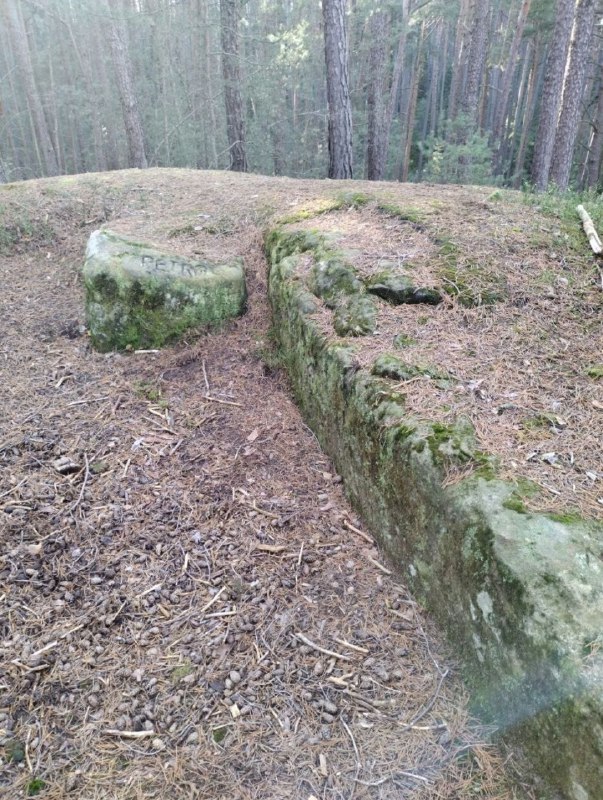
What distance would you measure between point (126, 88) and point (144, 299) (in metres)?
8.44

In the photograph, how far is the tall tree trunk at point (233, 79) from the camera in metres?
9.95

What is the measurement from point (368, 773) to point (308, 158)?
2338 centimetres

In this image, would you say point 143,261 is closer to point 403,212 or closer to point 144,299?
point 144,299

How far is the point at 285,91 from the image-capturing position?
2162 cm

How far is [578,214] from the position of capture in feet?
15.3

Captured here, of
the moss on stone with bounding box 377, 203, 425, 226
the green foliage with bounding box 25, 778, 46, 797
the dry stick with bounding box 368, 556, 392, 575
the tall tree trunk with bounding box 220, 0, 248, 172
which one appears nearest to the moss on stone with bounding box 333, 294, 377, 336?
the moss on stone with bounding box 377, 203, 425, 226

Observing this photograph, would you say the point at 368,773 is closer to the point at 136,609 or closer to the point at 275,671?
the point at 275,671

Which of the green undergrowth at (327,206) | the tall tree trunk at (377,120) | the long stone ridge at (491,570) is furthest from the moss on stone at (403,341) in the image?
the tall tree trunk at (377,120)

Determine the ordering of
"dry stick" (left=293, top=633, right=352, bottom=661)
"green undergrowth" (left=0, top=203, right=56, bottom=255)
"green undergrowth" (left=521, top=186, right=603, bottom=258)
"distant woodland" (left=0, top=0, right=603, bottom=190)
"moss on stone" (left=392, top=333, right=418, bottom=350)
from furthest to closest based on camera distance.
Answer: "distant woodland" (left=0, top=0, right=603, bottom=190)
"green undergrowth" (left=0, top=203, right=56, bottom=255)
"green undergrowth" (left=521, top=186, right=603, bottom=258)
"moss on stone" (left=392, top=333, right=418, bottom=350)
"dry stick" (left=293, top=633, right=352, bottom=661)

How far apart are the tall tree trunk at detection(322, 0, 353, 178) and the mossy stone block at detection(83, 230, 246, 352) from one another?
4865 millimetres

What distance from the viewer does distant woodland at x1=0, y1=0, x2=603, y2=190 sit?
1164 cm

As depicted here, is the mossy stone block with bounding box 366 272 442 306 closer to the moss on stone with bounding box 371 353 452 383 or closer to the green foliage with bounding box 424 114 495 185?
the moss on stone with bounding box 371 353 452 383

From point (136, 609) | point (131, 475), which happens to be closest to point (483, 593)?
point (136, 609)

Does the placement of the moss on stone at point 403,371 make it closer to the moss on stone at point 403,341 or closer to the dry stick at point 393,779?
the moss on stone at point 403,341
